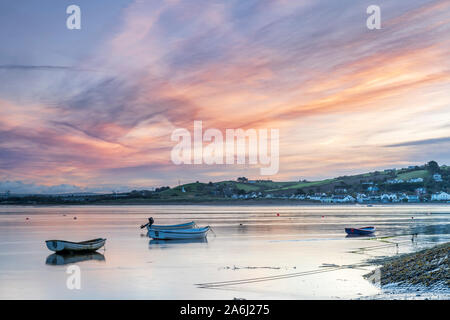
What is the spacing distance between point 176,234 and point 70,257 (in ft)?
54.0

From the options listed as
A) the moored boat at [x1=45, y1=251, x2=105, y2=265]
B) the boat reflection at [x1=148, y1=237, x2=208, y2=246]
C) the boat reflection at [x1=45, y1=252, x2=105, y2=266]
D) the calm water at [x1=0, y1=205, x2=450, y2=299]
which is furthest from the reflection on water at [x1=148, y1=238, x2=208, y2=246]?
the boat reflection at [x1=45, y1=252, x2=105, y2=266]

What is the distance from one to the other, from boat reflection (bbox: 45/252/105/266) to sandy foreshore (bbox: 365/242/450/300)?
22.7 m

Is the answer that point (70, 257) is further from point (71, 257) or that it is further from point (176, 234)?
point (176, 234)

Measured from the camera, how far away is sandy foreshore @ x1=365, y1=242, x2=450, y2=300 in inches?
705

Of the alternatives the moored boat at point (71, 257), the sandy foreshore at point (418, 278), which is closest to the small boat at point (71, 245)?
the moored boat at point (71, 257)

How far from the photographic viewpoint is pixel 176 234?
52531mm

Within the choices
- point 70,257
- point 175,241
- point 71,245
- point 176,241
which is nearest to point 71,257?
point 70,257

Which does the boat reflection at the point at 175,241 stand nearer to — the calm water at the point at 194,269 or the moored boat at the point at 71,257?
the calm water at the point at 194,269

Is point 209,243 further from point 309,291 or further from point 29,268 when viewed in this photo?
point 309,291

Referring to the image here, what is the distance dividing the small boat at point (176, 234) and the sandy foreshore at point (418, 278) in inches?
1173

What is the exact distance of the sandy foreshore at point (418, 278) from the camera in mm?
17913

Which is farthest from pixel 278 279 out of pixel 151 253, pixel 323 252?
pixel 151 253

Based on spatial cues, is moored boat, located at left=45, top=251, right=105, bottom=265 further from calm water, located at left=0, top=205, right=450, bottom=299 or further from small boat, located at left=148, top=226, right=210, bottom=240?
small boat, located at left=148, top=226, right=210, bottom=240
